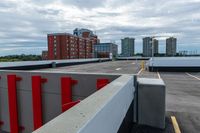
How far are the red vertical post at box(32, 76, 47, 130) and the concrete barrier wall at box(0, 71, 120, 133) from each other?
96mm

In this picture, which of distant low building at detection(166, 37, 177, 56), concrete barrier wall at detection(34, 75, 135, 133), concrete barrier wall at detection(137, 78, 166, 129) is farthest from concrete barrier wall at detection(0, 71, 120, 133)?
distant low building at detection(166, 37, 177, 56)

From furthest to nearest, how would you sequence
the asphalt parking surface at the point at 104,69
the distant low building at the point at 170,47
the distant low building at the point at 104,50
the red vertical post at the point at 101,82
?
the distant low building at the point at 104,50
the distant low building at the point at 170,47
the asphalt parking surface at the point at 104,69
the red vertical post at the point at 101,82

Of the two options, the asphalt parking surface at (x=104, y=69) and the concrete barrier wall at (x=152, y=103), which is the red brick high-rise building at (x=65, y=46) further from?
the concrete barrier wall at (x=152, y=103)

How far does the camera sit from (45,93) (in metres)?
5.95

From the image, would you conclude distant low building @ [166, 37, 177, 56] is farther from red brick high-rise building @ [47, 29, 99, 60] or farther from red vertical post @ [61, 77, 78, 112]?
red vertical post @ [61, 77, 78, 112]

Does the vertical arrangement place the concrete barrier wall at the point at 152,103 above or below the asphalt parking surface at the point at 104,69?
above

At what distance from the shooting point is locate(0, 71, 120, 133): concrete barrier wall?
5.31m

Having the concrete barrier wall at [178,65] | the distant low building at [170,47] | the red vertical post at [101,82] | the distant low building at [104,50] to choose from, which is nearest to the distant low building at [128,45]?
the distant low building at [104,50]

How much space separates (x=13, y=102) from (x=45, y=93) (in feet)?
4.92

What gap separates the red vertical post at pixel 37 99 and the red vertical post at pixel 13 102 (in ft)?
2.88

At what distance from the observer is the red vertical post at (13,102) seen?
6441mm

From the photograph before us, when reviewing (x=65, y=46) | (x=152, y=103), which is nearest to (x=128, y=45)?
(x=65, y=46)

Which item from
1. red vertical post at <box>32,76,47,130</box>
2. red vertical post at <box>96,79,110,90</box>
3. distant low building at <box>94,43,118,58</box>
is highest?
distant low building at <box>94,43,118,58</box>

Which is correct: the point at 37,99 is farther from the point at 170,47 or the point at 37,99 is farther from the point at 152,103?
the point at 170,47
